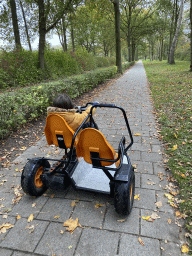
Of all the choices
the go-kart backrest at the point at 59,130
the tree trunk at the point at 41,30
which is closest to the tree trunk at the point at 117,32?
the tree trunk at the point at 41,30

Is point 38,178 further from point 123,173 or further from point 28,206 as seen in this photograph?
point 123,173

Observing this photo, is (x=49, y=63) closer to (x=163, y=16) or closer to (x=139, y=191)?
(x=139, y=191)

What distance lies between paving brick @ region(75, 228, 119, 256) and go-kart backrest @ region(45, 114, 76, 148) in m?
1.12

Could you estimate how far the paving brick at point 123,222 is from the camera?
2109 millimetres

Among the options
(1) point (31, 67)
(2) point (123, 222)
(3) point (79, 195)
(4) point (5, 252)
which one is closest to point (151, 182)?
(2) point (123, 222)

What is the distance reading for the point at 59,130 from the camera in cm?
232

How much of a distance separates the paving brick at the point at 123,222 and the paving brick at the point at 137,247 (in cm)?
10

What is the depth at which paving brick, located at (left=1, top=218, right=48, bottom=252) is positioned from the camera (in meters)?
2.00

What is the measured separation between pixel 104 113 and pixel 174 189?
4.24 m

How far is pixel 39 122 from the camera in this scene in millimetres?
5766

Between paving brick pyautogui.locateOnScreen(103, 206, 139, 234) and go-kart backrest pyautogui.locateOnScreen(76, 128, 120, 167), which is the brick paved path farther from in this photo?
go-kart backrest pyautogui.locateOnScreen(76, 128, 120, 167)

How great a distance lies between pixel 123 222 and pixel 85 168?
3.25 feet

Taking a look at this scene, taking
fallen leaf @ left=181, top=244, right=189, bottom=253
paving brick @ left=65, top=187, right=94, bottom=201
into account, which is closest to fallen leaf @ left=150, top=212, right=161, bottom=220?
fallen leaf @ left=181, top=244, right=189, bottom=253

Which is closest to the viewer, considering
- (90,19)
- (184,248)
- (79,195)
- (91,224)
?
(184,248)
